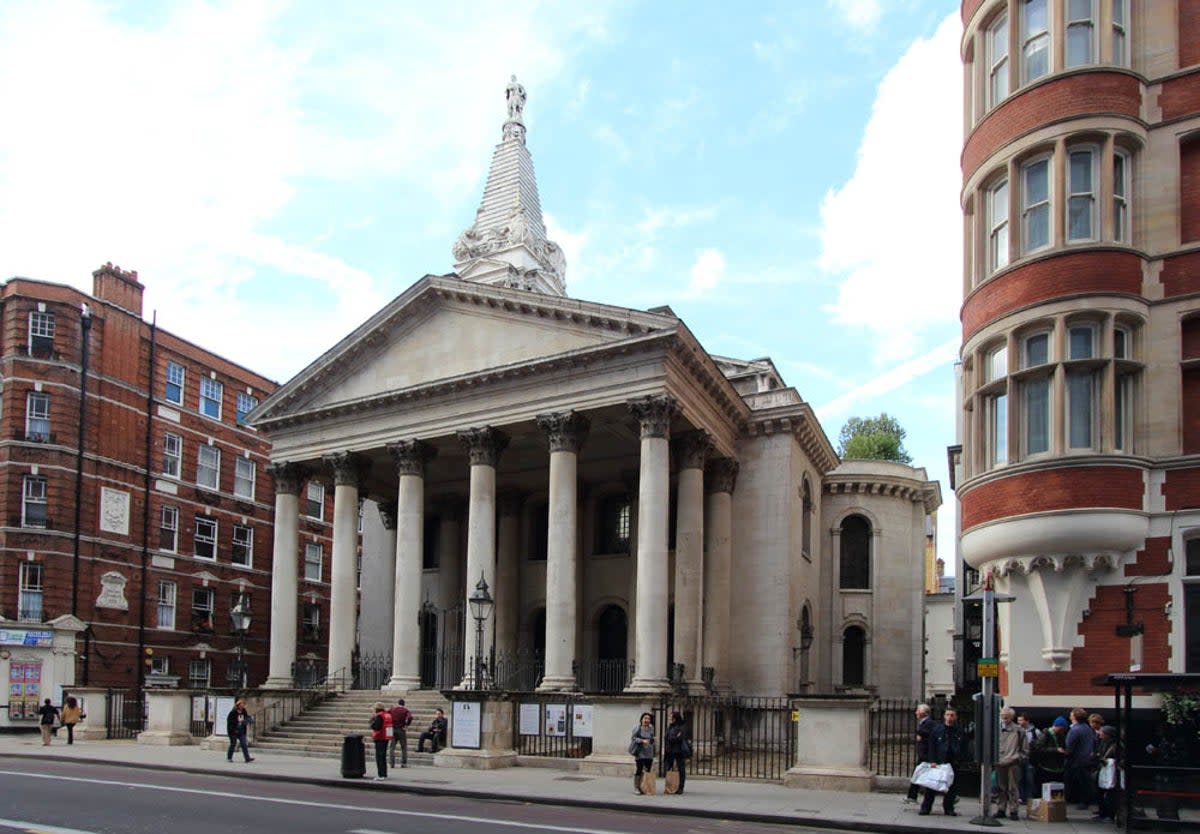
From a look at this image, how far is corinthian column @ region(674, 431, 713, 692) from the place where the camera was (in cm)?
3419

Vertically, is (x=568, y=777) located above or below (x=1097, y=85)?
below

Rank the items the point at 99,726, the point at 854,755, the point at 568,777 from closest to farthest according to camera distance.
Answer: the point at 854,755 < the point at 568,777 < the point at 99,726

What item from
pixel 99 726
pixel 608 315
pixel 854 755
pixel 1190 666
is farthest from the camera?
pixel 99 726

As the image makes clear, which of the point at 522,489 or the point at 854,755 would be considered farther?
the point at 522,489

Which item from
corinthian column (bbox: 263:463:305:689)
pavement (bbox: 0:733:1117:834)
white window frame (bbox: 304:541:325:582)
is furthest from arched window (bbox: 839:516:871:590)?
white window frame (bbox: 304:541:325:582)

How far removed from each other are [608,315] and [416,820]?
18.9 m

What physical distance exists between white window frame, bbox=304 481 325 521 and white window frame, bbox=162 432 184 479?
8408 millimetres

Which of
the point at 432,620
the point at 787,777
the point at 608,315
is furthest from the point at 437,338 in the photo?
the point at 787,777

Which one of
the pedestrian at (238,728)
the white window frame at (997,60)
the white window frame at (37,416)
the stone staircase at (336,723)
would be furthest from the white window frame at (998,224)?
the white window frame at (37,416)

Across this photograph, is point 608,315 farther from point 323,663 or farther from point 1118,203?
point 323,663

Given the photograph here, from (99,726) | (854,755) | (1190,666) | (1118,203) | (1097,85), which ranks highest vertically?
(1097,85)

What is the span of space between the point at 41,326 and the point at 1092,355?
36240 millimetres

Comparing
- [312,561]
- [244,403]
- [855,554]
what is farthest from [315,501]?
[855,554]

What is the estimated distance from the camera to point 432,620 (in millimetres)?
44156
